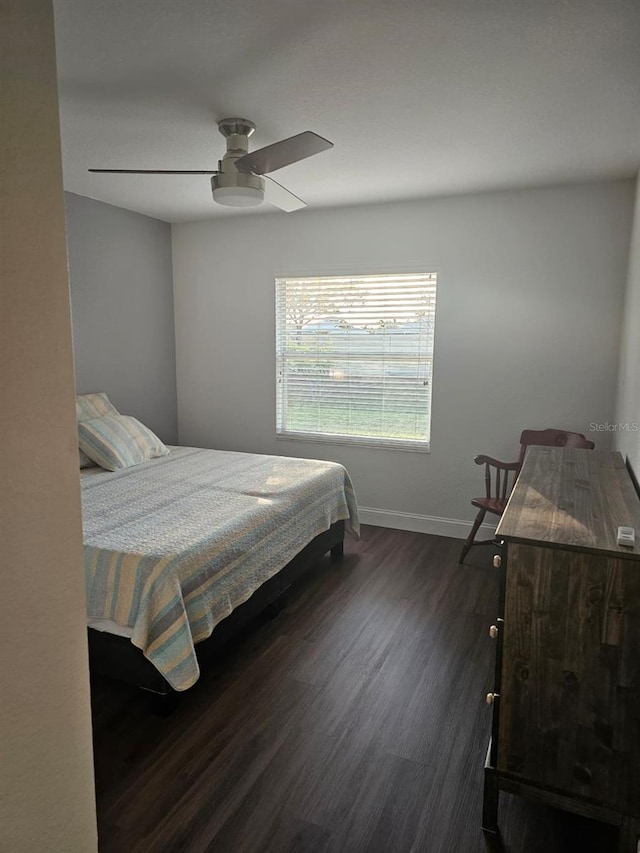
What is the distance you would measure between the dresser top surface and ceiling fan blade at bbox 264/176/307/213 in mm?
1856

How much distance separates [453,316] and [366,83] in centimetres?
207

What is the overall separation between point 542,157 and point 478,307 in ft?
3.62

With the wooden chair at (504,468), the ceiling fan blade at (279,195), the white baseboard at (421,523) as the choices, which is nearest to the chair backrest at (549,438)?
the wooden chair at (504,468)

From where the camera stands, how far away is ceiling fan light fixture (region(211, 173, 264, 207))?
8.21 ft

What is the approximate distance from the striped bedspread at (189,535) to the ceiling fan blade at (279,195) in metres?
1.60

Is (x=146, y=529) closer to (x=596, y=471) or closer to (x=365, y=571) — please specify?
(x=365, y=571)

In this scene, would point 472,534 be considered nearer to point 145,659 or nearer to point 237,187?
point 145,659

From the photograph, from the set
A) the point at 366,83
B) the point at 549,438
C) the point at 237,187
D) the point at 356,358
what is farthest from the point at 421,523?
the point at 366,83

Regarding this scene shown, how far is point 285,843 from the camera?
163 cm

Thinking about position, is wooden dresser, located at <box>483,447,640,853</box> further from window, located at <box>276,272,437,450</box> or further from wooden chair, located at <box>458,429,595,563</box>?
window, located at <box>276,272,437,450</box>

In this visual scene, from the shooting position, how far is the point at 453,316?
13.0 ft

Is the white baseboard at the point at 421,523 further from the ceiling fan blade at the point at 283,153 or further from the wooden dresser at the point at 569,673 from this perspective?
the ceiling fan blade at the point at 283,153

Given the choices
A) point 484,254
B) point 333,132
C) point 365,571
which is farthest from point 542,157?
point 365,571

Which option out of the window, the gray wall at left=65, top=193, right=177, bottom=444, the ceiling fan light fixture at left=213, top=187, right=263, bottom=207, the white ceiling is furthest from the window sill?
the ceiling fan light fixture at left=213, top=187, right=263, bottom=207
